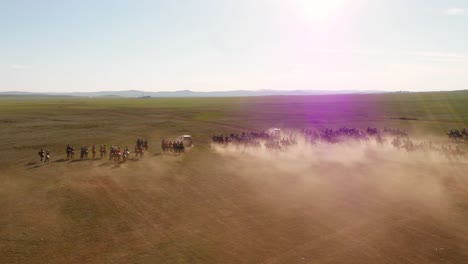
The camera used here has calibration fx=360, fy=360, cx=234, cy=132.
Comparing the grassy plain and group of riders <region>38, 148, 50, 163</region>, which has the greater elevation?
group of riders <region>38, 148, 50, 163</region>

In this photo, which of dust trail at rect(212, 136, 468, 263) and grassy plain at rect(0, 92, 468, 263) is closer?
grassy plain at rect(0, 92, 468, 263)

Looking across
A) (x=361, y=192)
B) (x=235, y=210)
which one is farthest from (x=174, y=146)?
(x=361, y=192)

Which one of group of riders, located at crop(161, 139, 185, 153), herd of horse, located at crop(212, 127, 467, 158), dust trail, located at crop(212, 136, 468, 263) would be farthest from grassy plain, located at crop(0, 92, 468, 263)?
herd of horse, located at crop(212, 127, 467, 158)

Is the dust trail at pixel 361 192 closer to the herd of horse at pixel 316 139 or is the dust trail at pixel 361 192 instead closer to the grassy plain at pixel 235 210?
the grassy plain at pixel 235 210

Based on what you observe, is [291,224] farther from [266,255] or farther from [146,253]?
[146,253]

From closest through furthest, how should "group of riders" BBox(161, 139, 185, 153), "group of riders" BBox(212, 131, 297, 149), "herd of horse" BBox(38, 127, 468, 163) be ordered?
1. "herd of horse" BBox(38, 127, 468, 163)
2. "group of riders" BBox(161, 139, 185, 153)
3. "group of riders" BBox(212, 131, 297, 149)

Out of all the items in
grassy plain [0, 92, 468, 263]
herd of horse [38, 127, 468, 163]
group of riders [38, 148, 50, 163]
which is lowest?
grassy plain [0, 92, 468, 263]

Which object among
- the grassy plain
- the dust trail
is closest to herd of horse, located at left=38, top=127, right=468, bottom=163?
the dust trail

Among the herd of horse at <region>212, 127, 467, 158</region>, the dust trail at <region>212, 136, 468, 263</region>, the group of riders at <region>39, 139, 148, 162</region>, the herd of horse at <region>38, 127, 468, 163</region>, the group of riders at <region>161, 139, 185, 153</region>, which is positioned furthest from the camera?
the herd of horse at <region>212, 127, 467, 158</region>

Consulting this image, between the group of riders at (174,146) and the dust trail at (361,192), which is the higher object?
the group of riders at (174,146)

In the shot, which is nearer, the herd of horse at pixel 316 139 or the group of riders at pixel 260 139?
the group of riders at pixel 260 139

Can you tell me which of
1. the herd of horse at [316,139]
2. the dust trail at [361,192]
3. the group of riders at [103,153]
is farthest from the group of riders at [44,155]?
the herd of horse at [316,139]

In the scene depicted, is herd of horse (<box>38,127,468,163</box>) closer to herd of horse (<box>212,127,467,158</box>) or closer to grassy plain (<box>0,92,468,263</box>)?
herd of horse (<box>212,127,467,158</box>)
